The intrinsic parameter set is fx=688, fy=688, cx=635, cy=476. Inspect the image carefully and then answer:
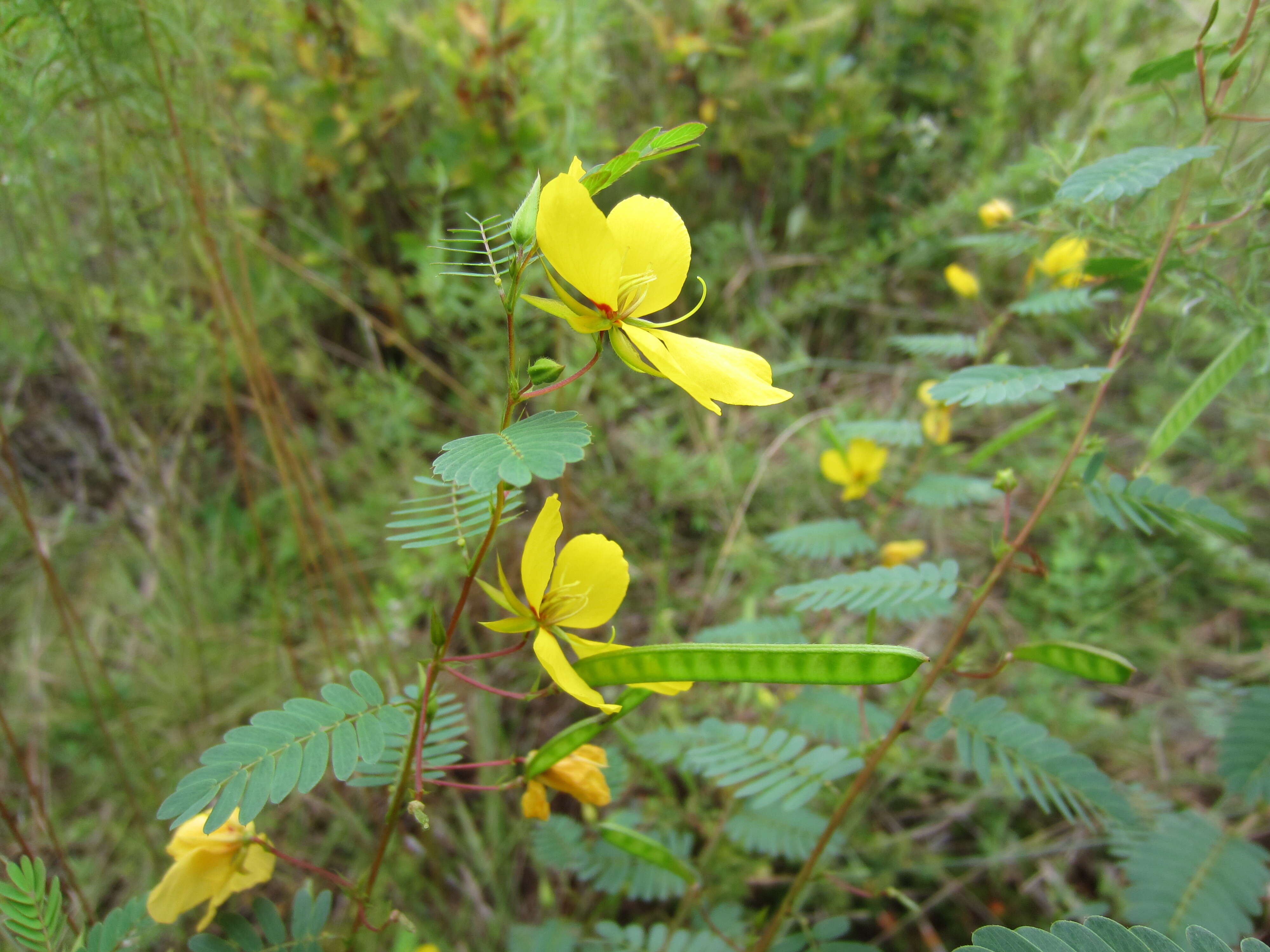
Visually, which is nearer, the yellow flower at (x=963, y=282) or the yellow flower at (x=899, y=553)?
the yellow flower at (x=899, y=553)

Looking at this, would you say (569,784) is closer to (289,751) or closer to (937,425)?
(289,751)

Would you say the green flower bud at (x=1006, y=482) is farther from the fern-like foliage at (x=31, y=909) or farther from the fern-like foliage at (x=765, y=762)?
the fern-like foliage at (x=31, y=909)

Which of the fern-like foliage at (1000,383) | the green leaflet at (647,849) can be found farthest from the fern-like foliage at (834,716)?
the fern-like foliage at (1000,383)

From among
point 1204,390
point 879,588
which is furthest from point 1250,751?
point 879,588

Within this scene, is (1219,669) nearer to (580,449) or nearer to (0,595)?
(580,449)

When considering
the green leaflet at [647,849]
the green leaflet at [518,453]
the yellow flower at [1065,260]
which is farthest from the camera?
the yellow flower at [1065,260]

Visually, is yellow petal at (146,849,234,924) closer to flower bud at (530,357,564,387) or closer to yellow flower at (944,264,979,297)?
flower bud at (530,357,564,387)

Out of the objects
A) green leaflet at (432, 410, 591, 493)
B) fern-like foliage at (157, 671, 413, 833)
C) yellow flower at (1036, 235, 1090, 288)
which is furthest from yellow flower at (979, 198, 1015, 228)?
fern-like foliage at (157, 671, 413, 833)
